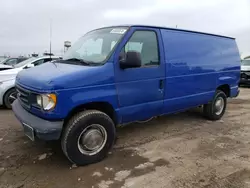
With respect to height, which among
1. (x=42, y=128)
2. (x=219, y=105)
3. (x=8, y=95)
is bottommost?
(x=8, y=95)

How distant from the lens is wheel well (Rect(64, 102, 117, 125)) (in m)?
3.47

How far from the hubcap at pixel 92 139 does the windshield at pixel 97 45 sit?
40.2 inches

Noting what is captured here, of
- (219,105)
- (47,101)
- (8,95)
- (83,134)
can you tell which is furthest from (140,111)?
(8,95)

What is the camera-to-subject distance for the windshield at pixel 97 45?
380 cm

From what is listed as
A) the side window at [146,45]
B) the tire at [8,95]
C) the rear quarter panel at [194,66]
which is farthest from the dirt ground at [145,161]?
the side window at [146,45]

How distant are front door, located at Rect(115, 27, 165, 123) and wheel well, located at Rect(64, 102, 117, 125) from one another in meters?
0.15

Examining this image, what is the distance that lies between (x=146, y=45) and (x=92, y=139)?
186cm

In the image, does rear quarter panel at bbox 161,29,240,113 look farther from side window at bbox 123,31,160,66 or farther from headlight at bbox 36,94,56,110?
headlight at bbox 36,94,56,110

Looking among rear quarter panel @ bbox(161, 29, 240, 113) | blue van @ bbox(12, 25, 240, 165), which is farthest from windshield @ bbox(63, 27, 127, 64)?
rear quarter panel @ bbox(161, 29, 240, 113)

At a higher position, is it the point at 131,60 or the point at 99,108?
the point at 131,60

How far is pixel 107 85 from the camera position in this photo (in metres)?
3.61

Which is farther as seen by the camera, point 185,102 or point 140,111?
point 185,102

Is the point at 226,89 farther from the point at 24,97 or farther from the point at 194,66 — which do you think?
the point at 24,97

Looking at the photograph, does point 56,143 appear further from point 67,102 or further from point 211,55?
point 211,55
